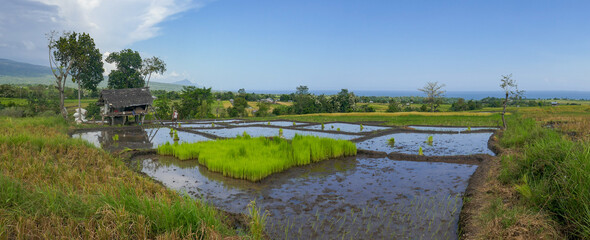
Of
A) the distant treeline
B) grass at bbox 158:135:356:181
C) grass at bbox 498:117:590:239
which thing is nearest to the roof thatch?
the distant treeline

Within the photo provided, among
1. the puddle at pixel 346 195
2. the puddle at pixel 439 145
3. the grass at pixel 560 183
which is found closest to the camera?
the grass at pixel 560 183

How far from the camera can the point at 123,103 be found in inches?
878

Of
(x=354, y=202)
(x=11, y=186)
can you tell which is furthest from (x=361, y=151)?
(x=11, y=186)

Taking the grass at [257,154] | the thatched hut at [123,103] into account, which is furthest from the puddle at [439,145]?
the thatched hut at [123,103]

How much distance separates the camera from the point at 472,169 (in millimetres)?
8758

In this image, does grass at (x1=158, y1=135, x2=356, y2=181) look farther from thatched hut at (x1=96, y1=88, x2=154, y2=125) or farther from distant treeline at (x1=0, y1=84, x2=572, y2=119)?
distant treeline at (x1=0, y1=84, x2=572, y2=119)

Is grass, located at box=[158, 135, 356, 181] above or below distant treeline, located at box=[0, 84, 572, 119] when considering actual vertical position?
below

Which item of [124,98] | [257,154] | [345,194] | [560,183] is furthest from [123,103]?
[560,183]

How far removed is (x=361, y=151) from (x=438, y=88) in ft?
166

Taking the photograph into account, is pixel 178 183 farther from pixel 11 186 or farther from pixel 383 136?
pixel 383 136

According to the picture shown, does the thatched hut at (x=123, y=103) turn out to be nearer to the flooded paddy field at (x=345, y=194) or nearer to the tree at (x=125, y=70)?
the flooded paddy field at (x=345, y=194)

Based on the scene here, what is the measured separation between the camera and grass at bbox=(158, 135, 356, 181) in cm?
→ 777

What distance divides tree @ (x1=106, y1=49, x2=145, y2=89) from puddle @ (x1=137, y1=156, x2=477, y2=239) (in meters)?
35.6

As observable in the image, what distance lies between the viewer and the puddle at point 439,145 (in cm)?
1170
